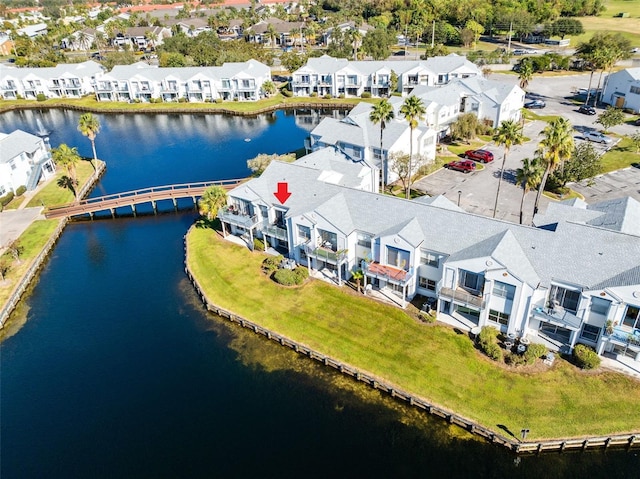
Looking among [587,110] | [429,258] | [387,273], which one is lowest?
[387,273]

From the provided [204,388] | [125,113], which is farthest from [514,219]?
[125,113]

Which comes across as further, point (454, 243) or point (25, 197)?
point (25, 197)

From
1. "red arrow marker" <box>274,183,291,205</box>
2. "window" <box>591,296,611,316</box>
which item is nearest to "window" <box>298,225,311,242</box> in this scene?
"red arrow marker" <box>274,183,291,205</box>

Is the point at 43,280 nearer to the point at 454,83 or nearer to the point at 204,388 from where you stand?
the point at 204,388

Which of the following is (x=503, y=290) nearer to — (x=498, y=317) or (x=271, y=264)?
(x=498, y=317)

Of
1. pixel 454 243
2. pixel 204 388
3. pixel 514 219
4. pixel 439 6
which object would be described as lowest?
pixel 204 388

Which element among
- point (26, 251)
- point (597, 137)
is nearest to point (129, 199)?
point (26, 251)

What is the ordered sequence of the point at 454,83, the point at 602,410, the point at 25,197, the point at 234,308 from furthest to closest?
1. the point at 454,83
2. the point at 25,197
3. the point at 234,308
4. the point at 602,410
